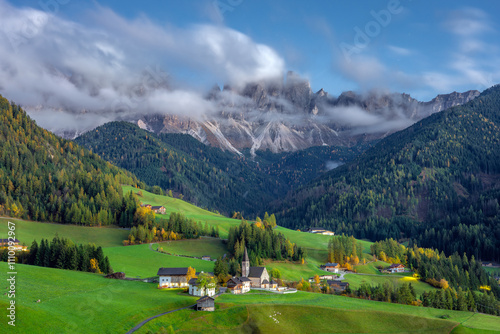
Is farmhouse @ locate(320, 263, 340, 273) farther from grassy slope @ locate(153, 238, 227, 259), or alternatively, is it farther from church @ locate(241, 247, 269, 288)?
church @ locate(241, 247, 269, 288)

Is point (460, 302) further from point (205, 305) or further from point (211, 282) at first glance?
point (205, 305)

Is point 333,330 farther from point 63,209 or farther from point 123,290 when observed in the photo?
point 63,209

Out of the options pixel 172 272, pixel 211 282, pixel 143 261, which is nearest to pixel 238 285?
pixel 211 282

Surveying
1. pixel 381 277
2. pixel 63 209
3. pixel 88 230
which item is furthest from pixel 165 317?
pixel 63 209

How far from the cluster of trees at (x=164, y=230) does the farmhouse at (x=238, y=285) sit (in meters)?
71.0

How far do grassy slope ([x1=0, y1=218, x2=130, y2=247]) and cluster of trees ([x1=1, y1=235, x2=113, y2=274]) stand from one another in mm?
36372

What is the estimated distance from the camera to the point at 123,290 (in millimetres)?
89375

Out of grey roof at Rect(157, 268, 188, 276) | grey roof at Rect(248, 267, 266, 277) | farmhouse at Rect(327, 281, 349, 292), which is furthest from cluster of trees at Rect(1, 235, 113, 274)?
farmhouse at Rect(327, 281, 349, 292)

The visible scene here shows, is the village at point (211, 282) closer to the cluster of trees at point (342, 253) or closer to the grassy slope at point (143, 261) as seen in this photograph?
the grassy slope at point (143, 261)

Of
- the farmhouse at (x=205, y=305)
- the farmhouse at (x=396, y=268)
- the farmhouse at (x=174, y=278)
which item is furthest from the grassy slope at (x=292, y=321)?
the farmhouse at (x=396, y=268)

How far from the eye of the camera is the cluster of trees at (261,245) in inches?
5989

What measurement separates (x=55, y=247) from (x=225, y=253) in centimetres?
6119

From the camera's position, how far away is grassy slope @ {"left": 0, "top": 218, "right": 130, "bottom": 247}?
154 metres

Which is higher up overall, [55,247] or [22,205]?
[22,205]
